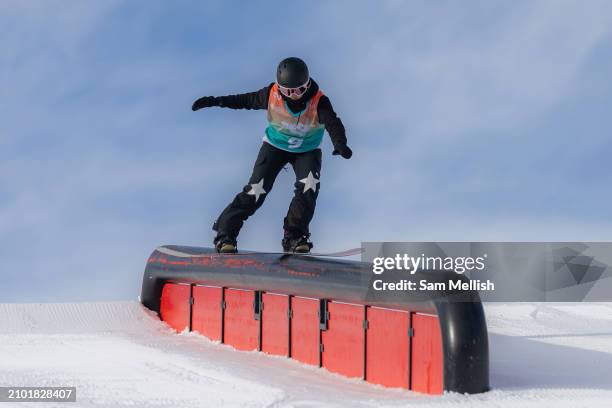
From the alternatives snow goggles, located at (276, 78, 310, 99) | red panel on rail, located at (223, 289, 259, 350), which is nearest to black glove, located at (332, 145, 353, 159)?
snow goggles, located at (276, 78, 310, 99)

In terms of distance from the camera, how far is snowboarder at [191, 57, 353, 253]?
24.5 ft

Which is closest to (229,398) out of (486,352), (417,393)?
(417,393)

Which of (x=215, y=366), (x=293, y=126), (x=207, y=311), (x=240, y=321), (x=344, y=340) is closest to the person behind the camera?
(x=344, y=340)

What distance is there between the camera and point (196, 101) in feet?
26.7

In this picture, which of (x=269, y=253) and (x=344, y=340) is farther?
(x=269, y=253)

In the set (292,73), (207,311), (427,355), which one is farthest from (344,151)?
(207,311)

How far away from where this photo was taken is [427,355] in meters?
6.21

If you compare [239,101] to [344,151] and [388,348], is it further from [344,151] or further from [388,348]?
[388,348]

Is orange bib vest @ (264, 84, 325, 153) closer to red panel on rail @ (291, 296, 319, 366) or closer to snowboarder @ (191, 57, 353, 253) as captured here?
snowboarder @ (191, 57, 353, 253)

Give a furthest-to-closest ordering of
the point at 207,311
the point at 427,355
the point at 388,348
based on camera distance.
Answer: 1. the point at 207,311
2. the point at 388,348
3. the point at 427,355

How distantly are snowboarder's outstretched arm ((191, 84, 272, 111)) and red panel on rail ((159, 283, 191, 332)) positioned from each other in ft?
9.63

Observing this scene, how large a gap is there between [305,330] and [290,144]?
1828 millimetres

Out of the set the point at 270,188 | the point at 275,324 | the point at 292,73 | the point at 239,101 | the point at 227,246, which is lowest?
the point at 275,324

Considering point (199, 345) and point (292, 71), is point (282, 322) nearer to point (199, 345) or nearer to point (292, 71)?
point (199, 345)
